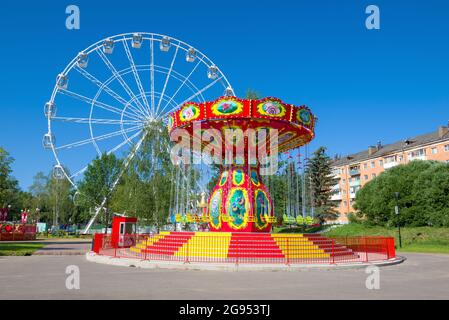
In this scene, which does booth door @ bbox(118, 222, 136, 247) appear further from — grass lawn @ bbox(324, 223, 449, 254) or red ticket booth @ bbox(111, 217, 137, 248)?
grass lawn @ bbox(324, 223, 449, 254)

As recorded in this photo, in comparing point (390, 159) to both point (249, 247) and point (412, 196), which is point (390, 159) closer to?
point (412, 196)

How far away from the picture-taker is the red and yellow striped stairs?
52.6 feet

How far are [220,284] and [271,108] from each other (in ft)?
32.2

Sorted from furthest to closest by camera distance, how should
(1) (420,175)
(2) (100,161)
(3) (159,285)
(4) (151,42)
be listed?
(2) (100,161) < (1) (420,175) < (4) (151,42) < (3) (159,285)

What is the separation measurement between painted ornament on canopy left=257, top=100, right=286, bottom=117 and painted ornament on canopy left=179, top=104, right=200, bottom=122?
114 inches

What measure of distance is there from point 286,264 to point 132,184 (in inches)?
826

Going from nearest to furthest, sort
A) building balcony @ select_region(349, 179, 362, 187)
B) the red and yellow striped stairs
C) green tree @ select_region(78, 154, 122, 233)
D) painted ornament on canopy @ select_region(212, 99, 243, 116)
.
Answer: the red and yellow striped stairs < painted ornament on canopy @ select_region(212, 99, 243, 116) < green tree @ select_region(78, 154, 122, 233) < building balcony @ select_region(349, 179, 362, 187)

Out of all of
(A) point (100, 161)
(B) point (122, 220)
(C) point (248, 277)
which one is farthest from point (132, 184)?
(C) point (248, 277)

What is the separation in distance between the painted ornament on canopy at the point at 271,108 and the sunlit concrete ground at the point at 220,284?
7484 millimetres

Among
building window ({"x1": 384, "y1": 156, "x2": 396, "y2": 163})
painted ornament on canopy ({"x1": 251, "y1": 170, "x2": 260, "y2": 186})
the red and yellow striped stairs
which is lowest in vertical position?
the red and yellow striped stairs

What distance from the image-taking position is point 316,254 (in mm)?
16719

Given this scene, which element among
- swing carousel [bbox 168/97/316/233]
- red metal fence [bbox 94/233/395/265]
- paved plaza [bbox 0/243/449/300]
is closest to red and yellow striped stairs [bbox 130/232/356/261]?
red metal fence [bbox 94/233/395/265]
